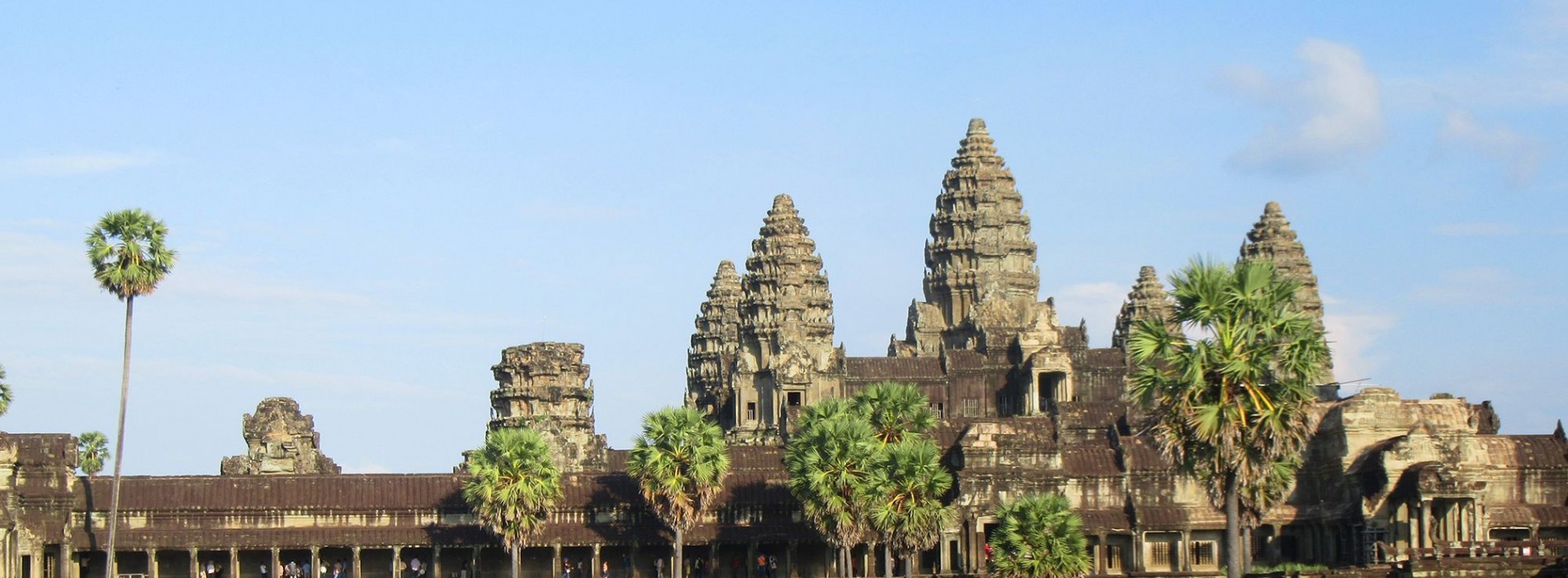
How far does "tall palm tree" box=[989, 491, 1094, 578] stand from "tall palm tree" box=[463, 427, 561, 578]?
19.6 metres

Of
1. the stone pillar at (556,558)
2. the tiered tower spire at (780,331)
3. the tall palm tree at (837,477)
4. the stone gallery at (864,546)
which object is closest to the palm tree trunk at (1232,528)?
the stone gallery at (864,546)

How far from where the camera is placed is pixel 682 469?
94312 millimetres

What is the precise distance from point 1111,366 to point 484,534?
45.7 meters

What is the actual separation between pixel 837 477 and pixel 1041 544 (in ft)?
38.7

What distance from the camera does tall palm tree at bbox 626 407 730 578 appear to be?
93.7 meters

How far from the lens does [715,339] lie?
576 ft

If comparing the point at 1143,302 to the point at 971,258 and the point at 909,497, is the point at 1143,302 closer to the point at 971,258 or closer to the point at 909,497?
the point at 971,258

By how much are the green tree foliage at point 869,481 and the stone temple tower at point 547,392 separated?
39353 millimetres

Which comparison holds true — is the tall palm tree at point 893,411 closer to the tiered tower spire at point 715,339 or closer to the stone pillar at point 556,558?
the stone pillar at point 556,558

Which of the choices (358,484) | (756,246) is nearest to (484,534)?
(358,484)

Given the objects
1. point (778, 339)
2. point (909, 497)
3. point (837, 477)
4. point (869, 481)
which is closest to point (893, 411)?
point (837, 477)

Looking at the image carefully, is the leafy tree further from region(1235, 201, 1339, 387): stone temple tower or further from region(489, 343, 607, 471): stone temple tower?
region(1235, 201, 1339, 387): stone temple tower

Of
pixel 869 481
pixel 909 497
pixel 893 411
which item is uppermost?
pixel 893 411

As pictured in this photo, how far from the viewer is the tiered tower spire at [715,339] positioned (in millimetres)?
168587
